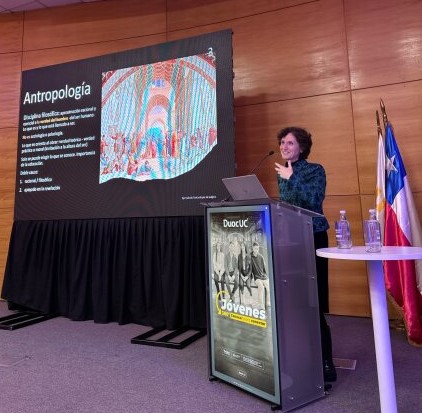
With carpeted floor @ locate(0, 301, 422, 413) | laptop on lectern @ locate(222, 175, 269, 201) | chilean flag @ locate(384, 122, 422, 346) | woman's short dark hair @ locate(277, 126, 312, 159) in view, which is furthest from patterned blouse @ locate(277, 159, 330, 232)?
chilean flag @ locate(384, 122, 422, 346)

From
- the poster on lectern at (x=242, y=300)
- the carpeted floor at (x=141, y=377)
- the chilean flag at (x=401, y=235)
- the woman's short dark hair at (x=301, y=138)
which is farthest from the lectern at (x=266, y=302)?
the chilean flag at (x=401, y=235)

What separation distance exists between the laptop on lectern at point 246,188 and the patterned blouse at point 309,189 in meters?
0.29

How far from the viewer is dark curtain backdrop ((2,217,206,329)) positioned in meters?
3.07

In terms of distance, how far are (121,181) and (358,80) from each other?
2421 mm

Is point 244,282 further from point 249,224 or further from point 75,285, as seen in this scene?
point 75,285

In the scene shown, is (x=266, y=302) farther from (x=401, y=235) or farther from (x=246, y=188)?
(x=401, y=235)

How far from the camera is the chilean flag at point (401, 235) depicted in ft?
8.67

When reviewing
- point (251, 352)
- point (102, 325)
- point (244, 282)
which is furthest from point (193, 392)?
point (102, 325)

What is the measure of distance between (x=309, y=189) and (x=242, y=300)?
0.71m

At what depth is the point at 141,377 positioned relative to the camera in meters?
2.08

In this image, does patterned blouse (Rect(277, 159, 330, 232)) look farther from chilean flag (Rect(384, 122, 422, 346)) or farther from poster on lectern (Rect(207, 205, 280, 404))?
chilean flag (Rect(384, 122, 422, 346))

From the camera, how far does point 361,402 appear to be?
1.71 metres

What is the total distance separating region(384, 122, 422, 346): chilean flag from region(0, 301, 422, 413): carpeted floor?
24 cm

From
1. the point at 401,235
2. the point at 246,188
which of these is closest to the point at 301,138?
the point at 246,188
